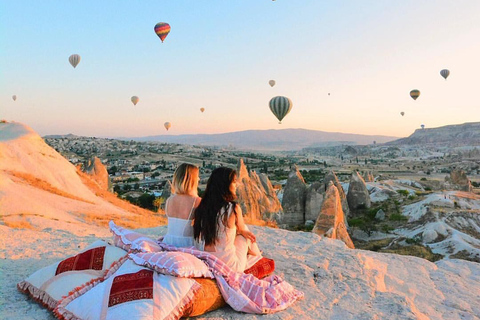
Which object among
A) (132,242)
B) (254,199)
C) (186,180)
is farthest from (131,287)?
(254,199)

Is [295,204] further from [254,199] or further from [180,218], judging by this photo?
[180,218]

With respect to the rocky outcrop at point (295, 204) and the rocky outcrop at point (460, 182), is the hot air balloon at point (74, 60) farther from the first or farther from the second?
the rocky outcrop at point (460, 182)

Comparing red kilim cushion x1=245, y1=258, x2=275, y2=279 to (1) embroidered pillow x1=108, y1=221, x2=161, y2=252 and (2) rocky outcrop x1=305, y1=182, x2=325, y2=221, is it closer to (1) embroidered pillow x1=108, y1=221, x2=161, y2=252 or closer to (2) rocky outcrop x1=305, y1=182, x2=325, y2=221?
(1) embroidered pillow x1=108, y1=221, x2=161, y2=252

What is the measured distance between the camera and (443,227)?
18906 millimetres

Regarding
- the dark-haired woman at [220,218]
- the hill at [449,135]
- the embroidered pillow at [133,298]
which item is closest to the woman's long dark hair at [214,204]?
the dark-haired woman at [220,218]

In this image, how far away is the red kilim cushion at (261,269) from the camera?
12.1ft

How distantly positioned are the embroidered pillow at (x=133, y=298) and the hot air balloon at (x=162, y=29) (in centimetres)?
2264

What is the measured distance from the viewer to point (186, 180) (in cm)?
347

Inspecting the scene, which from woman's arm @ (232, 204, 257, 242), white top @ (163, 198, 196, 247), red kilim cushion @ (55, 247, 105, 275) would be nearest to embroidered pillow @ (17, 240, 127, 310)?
red kilim cushion @ (55, 247, 105, 275)

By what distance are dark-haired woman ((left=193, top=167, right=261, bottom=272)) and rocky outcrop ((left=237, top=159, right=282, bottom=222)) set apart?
Answer: 14.8 m

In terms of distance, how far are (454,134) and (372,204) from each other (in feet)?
478

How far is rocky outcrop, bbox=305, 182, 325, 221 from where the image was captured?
22.9m

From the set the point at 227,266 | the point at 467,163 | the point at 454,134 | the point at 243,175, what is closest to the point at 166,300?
the point at 227,266

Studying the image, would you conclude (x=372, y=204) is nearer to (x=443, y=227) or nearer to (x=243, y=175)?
(x=443, y=227)
